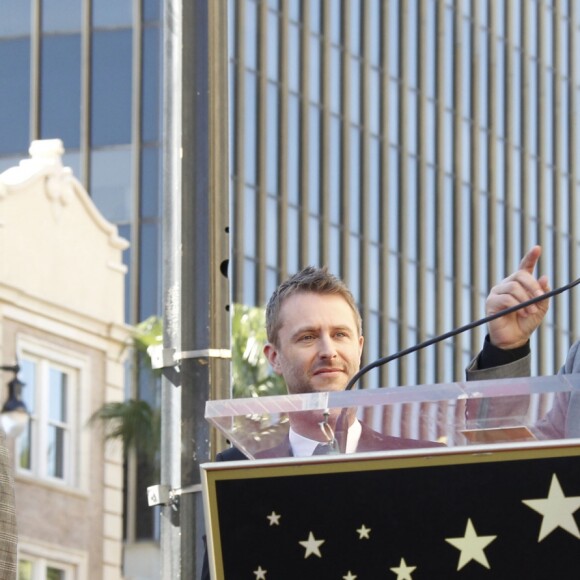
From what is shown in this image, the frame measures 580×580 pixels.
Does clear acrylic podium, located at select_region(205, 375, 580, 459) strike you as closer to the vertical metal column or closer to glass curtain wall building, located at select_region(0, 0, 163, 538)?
the vertical metal column

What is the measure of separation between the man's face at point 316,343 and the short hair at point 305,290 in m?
0.01

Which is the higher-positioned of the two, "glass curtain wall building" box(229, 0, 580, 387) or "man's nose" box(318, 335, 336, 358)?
"glass curtain wall building" box(229, 0, 580, 387)

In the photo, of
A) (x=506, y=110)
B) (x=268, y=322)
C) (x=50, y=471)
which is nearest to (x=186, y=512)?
(x=268, y=322)

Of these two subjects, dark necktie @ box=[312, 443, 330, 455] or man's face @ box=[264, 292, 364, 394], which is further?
man's face @ box=[264, 292, 364, 394]

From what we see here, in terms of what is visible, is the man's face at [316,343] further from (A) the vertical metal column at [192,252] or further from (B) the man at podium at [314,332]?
(A) the vertical metal column at [192,252]

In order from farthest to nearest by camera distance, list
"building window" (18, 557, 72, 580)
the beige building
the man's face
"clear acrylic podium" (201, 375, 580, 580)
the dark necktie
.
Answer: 1. the beige building
2. "building window" (18, 557, 72, 580)
3. the man's face
4. the dark necktie
5. "clear acrylic podium" (201, 375, 580, 580)

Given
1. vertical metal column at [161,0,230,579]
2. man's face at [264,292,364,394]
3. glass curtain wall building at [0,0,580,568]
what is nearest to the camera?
man's face at [264,292,364,394]

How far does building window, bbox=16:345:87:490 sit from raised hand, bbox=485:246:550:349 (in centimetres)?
3139

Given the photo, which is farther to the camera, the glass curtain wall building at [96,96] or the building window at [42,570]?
the glass curtain wall building at [96,96]

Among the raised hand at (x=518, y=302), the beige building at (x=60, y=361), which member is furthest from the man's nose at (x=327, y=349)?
the beige building at (x=60, y=361)

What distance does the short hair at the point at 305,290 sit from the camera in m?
4.68

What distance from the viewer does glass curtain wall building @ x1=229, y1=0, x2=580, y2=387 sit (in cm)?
4525

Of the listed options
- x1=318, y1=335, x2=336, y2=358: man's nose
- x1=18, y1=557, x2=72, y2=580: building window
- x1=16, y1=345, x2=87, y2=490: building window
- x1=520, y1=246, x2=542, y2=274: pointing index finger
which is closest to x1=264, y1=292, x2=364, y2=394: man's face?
x1=318, y1=335, x2=336, y2=358: man's nose

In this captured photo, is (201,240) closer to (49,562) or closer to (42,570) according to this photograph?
(42,570)
